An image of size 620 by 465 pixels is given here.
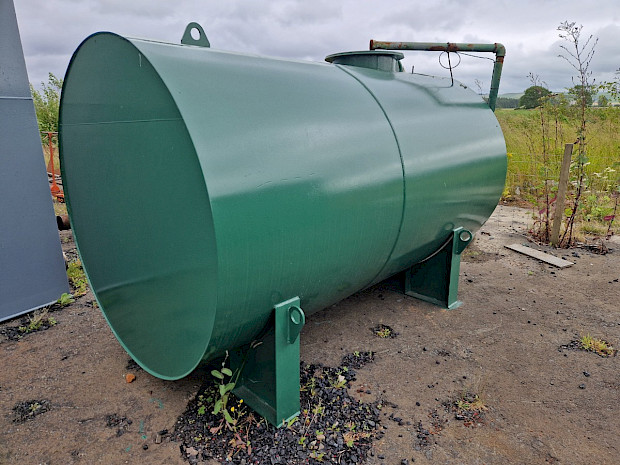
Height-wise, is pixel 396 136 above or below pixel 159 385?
above

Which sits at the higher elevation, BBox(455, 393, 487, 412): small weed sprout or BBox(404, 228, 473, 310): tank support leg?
BBox(404, 228, 473, 310): tank support leg

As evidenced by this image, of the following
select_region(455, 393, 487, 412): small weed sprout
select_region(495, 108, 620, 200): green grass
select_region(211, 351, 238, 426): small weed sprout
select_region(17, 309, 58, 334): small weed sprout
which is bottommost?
select_region(455, 393, 487, 412): small weed sprout

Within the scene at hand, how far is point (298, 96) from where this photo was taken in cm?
214

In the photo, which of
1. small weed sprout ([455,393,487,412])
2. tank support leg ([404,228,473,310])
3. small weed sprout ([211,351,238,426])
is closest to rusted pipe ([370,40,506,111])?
tank support leg ([404,228,473,310])

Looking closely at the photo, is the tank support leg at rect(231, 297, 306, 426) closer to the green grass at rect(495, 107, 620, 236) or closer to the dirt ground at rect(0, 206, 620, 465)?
→ the dirt ground at rect(0, 206, 620, 465)

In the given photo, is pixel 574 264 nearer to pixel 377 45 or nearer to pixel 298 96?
pixel 377 45

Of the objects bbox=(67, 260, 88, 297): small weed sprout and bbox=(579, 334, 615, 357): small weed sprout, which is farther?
bbox=(67, 260, 88, 297): small weed sprout

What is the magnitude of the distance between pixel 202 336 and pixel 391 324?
2032 millimetres

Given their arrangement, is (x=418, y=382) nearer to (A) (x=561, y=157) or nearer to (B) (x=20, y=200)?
(B) (x=20, y=200)

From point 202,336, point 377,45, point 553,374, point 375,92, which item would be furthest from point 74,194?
point 553,374

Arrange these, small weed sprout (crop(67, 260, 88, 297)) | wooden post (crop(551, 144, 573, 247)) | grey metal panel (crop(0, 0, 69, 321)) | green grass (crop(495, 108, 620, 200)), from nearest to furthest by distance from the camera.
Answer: grey metal panel (crop(0, 0, 69, 321)) < small weed sprout (crop(67, 260, 88, 297)) < wooden post (crop(551, 144, 573, 247)) < green grass (crop(495, 108, 620, 200))

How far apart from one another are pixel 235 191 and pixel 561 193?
5.24 m

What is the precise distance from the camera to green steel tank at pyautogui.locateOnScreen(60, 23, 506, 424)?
176cm

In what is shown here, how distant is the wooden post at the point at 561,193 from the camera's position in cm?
538
